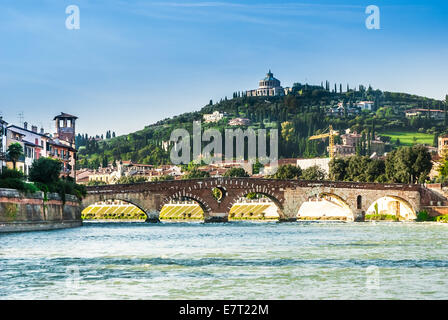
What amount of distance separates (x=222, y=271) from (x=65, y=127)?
228 ft

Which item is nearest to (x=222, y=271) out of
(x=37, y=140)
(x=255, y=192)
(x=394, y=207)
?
(x=37, y=140)

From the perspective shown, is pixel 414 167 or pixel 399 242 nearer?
pixel 399 242

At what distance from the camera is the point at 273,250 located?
3391 cm

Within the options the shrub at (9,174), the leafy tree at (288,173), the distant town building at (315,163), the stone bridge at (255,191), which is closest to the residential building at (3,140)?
the shrub at (9,174)

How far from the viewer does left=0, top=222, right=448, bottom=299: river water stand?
1952 cm

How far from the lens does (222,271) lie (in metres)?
24.3

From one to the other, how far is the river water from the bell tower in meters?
54.0

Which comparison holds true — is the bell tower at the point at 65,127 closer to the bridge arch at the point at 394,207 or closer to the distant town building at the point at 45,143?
the distant town building at the point at 45,143

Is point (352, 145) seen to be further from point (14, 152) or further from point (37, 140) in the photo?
point (14, 152)

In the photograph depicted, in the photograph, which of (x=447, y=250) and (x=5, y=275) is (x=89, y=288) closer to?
(x=5, y=275)

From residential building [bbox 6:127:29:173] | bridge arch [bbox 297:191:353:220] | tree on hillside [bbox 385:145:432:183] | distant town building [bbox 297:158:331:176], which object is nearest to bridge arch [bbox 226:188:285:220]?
bridge arch [bbox 297:191:353:220]

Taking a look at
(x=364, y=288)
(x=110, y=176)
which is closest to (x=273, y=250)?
(x=364, y=288)

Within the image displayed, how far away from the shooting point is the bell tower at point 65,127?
9025 centimetres
